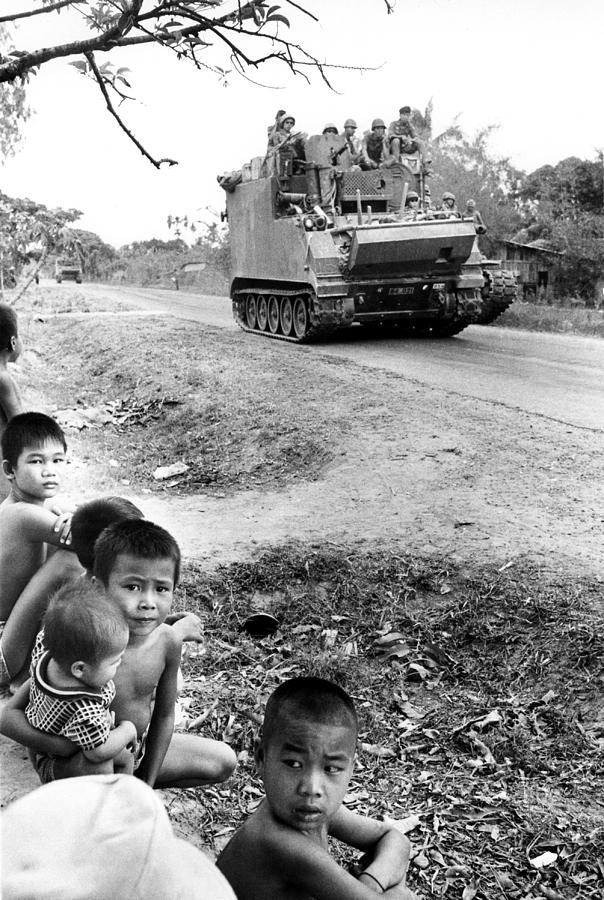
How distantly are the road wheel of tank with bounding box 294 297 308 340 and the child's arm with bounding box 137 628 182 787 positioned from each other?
12043 mm

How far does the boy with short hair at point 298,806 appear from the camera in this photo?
2008 millimetres

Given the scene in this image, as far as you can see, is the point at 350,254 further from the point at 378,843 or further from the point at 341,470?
the point at 378,843

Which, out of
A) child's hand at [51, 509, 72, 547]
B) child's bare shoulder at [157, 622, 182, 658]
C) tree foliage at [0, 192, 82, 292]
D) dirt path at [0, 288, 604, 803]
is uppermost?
tree foliage at [0, 192, 82, 292]

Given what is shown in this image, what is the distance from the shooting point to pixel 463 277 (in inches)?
573

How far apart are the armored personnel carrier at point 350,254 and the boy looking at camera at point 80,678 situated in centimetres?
1170

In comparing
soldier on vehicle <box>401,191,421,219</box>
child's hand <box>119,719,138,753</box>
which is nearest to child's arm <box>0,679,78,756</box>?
child's hand <box>119,719,138,753</box>

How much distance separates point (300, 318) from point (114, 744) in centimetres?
1285

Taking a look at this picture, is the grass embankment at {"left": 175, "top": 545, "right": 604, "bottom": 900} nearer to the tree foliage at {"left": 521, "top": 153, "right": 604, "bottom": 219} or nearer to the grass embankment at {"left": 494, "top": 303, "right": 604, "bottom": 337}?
the grass embankment at {"left": 494, "top": 303, "right": 604, "bottom": 337}

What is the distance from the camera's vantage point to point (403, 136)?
16422 mm

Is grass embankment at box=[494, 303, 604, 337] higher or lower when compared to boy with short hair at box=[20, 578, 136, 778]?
higher

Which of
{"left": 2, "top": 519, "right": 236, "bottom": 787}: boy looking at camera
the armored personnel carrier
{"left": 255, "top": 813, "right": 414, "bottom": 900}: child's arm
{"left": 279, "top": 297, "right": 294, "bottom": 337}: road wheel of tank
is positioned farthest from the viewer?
{"left": 279, "top": 297, "right": 294, "bottom": 337}: road wheel of tank

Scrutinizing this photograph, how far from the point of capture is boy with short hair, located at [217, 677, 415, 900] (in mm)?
2008

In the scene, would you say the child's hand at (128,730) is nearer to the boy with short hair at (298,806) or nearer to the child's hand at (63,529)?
the boy with short hair at (298,806)

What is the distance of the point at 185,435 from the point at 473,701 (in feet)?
19.1
